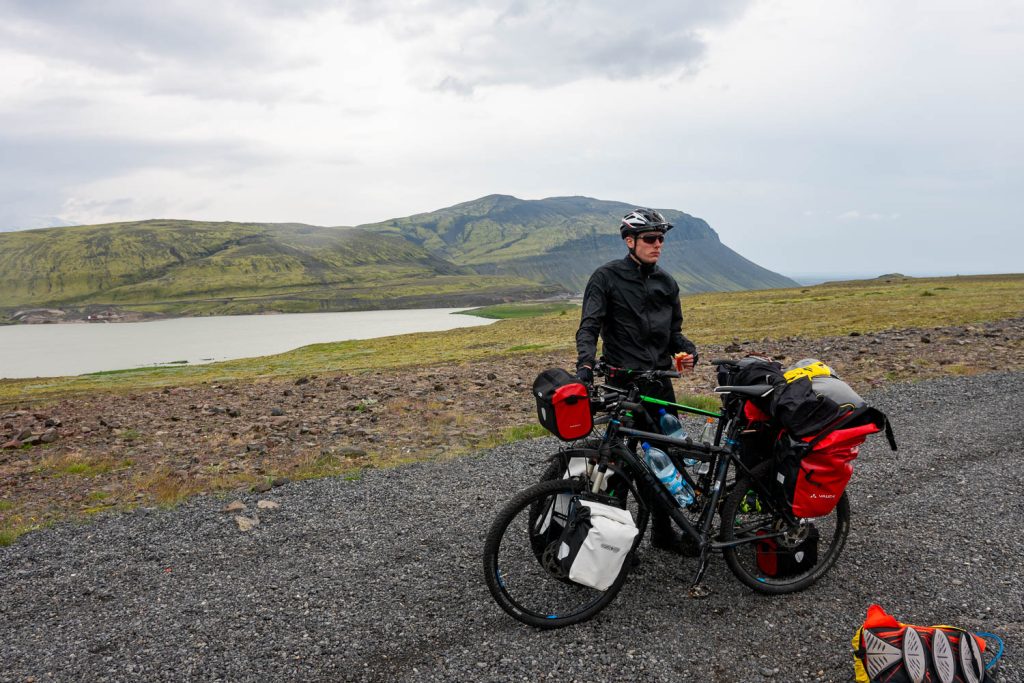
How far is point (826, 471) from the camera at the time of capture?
5.18 m

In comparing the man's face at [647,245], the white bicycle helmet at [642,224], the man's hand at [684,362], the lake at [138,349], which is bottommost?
the lake at [138,349]

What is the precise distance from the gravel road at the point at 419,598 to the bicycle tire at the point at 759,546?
0.15 metres

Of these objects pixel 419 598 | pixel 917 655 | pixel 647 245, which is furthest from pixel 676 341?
pixel 419 598

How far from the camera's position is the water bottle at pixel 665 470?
5.51m

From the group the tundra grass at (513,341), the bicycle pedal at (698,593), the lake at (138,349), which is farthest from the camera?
the lake at (138,349)

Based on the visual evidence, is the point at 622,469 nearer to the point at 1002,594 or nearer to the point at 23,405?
the point at 1002,594

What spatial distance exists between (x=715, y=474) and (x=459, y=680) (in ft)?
9.24

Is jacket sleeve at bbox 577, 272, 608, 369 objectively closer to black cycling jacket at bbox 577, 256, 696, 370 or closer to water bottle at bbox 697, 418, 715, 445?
black cycling jacket at bbox 577, 256, 696, 370

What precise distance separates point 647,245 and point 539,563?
3185 mm

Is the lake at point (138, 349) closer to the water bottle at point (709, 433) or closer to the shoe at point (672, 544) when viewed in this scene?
the shoe at point (672, 544)

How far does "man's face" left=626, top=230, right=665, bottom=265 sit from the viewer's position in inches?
236

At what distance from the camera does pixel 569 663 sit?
15.4 ft

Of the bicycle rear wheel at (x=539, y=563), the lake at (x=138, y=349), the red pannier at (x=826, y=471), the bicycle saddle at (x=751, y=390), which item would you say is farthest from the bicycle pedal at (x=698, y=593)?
the lake at (x=138, y=349)

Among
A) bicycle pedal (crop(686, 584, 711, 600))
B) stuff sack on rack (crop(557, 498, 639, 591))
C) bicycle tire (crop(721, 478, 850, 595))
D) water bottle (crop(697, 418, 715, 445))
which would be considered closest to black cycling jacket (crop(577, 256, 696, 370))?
water bottle (crop(697, 418, 715, 445))
